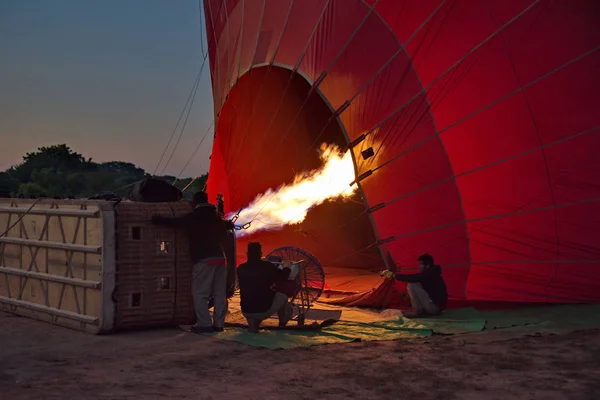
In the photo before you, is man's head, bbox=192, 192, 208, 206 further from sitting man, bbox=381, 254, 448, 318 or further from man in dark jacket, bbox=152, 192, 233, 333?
sitting man, bbox=381, 254, 448, 318

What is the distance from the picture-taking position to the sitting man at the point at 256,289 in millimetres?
7398

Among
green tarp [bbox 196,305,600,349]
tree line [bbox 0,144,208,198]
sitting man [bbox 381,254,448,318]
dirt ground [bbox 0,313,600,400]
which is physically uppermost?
tree line [bbox 0,144,208,198]

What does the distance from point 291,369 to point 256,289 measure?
1.98m

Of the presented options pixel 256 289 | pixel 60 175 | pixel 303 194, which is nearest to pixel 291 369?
pixel 256 289

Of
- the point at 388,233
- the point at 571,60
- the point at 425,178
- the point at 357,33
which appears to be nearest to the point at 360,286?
the point at 388,233

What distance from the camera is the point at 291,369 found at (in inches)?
218

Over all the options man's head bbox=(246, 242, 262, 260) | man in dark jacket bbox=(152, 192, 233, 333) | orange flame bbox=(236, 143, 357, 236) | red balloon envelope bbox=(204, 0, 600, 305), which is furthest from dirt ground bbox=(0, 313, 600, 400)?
orange flame bbox=(236, 143, 357, 236)

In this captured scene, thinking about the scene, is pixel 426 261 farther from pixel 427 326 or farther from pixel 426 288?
pixel 427 326

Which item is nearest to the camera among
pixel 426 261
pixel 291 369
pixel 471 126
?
pixel 291 369

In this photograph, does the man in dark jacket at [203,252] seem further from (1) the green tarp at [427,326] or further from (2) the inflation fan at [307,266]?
(2) the inflation fan at [307,266]

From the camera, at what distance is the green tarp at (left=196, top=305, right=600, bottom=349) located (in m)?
6.91

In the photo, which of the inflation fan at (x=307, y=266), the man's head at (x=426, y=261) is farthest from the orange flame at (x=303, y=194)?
the man's head at (x=426, y=261)

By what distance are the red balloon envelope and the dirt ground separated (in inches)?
79.0

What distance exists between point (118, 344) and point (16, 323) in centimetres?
209
